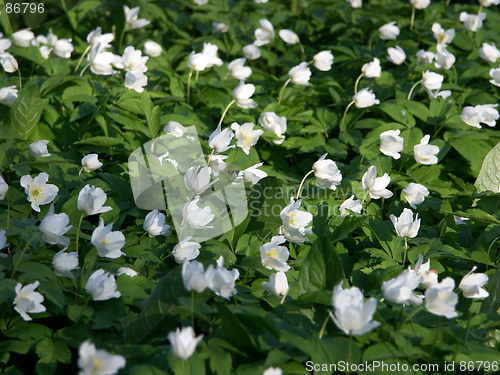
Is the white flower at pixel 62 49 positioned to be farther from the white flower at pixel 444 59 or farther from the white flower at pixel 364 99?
the white flower at pixel 444 59

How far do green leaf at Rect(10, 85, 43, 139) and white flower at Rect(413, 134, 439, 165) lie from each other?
202 centimetres

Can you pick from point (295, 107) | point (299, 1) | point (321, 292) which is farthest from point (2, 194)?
point (299, 1)

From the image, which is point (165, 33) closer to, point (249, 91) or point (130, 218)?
point (249, 91)

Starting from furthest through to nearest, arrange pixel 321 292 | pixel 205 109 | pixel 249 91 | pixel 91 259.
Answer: pixel 205 109 < pixel 249 91 < pixel 91 259 < pixel 321 292

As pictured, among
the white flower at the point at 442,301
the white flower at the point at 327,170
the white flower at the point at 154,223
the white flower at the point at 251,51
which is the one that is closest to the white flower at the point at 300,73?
the white flower at the point at 251,51

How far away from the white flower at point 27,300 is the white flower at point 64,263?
12cm

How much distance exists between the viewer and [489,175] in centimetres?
226

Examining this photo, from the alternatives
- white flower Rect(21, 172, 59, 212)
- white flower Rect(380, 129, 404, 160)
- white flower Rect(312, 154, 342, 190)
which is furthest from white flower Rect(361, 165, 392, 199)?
white flower Rect(21, 172, 59, 212)

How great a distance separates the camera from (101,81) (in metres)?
2.74

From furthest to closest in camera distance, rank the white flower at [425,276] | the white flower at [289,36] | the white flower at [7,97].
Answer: the white flower at [289,36] → the white flower at [7,97] → the white flower at [425,276]

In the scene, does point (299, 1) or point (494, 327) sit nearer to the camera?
point (494, 327)

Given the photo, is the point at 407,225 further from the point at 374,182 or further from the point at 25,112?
the point at 25,112

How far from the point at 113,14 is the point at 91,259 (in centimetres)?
291

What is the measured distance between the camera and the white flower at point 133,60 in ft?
8.43
